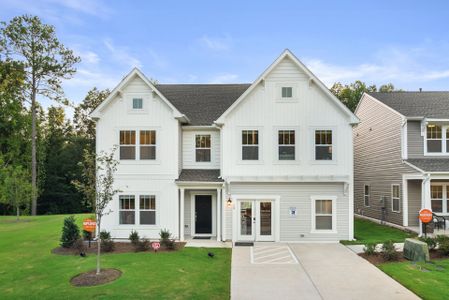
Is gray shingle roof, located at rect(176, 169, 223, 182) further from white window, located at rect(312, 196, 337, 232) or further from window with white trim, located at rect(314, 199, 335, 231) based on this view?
window with white trim, located at rect(314, 199, 335, 231)

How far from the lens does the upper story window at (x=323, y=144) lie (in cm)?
1748

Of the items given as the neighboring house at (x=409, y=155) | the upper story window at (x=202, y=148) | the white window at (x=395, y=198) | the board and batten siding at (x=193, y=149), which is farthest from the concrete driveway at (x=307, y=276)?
the white window at (x=395, y=198)

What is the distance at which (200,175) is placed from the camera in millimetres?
18016

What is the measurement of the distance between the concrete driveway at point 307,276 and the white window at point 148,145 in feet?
20.6

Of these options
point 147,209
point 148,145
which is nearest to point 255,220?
point 147,209

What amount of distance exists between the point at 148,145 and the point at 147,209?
3.21 metres

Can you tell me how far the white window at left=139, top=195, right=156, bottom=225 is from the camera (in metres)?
17.6

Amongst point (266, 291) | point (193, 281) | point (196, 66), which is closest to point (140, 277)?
point (193, 281)

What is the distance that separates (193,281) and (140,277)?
68.4 inches

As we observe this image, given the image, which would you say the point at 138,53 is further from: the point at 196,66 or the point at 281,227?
the point at 281,227

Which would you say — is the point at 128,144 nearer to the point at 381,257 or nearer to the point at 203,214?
the point at 203,214

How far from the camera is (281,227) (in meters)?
17.4

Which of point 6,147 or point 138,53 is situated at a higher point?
point 138,53

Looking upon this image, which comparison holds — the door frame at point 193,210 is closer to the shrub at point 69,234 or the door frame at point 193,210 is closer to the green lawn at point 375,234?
the shrub at point 69,234
